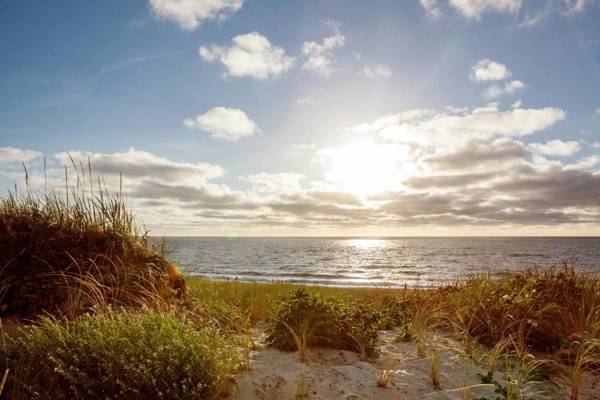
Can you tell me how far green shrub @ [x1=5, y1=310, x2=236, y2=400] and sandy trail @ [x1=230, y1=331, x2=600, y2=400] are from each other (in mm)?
686

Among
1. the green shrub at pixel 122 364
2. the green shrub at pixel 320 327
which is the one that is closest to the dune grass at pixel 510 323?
the green shrub at pixel 320 327

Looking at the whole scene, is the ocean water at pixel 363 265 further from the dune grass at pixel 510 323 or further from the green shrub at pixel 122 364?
the green shrub at pixel 122 364

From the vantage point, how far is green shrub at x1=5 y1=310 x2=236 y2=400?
434 cm

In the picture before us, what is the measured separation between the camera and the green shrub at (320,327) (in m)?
6.88

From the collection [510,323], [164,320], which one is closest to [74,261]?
Result: [164,320]

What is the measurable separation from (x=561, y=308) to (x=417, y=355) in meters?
3.71

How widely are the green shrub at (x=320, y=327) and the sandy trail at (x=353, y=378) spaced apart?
193 millimetres

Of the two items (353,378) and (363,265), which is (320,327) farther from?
(363,265)

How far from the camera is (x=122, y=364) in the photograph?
4.41 m

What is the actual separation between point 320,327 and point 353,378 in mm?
1449

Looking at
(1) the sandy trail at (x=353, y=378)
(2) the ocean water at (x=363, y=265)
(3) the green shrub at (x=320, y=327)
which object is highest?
(3) the green shrub at (x=320, y=327)

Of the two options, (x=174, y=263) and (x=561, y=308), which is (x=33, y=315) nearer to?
(x=174, y=263)

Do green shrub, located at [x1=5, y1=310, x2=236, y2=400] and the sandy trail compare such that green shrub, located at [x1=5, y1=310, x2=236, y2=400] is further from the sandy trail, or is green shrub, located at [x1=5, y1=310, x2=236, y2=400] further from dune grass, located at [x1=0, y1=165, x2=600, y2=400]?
the sandy trail

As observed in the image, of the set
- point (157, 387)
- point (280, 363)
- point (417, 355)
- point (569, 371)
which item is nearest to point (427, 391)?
point (417, 355)
